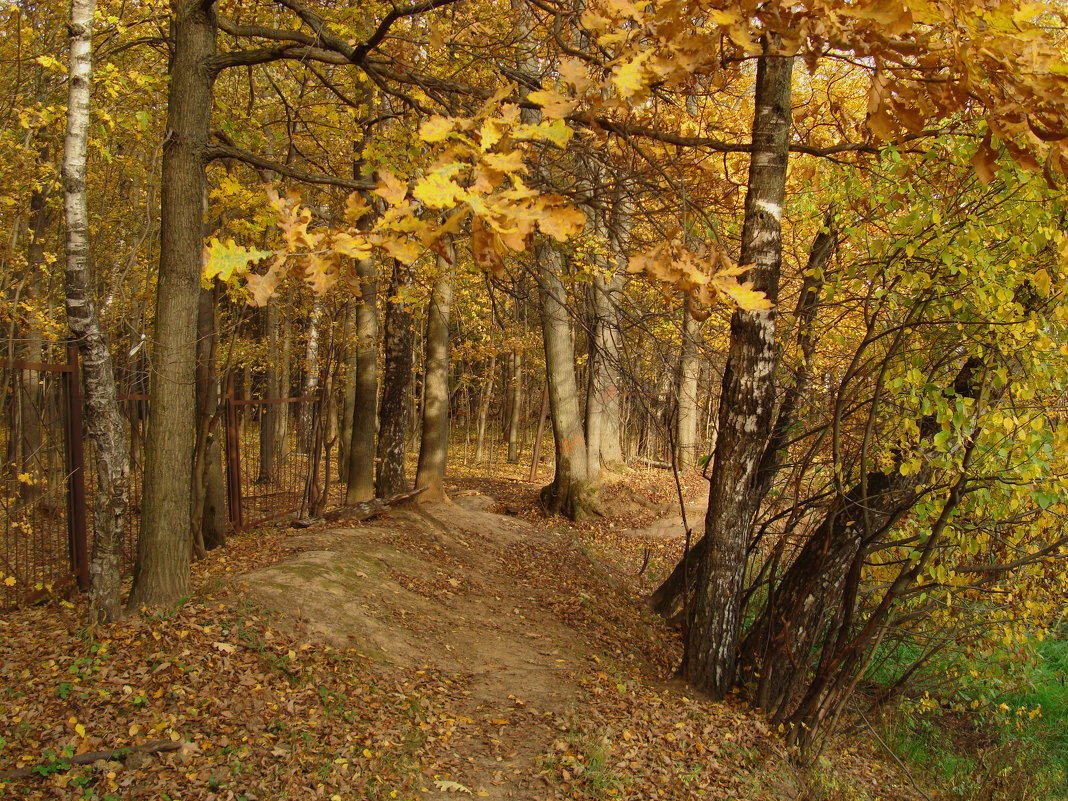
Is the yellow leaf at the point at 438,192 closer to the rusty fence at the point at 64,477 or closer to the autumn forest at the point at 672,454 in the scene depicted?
the autumn forest at the point at 672,454

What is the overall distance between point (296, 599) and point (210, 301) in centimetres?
370

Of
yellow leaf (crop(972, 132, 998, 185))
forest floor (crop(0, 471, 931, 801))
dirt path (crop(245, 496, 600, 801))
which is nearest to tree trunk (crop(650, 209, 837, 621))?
forest floor (crop(0, 471, 931, 801))

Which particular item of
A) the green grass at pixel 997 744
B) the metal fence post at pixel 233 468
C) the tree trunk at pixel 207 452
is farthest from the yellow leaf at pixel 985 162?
the metal fence post at pixel 233 468

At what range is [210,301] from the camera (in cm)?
805

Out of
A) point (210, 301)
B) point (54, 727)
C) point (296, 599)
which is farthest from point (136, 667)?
point (210, 301)

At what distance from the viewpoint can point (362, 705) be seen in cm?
484

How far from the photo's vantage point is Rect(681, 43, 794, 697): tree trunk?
17.1 ft

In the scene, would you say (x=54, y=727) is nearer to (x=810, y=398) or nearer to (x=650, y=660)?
(x=650, y=660)

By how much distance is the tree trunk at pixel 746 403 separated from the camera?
5.21 meters

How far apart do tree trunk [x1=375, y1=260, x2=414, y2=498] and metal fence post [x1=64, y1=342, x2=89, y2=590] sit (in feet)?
15.8

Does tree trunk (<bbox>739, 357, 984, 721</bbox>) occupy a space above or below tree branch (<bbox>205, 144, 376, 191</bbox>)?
below

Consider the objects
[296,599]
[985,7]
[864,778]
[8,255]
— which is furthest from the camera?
[8,255]

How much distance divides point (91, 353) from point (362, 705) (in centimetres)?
291

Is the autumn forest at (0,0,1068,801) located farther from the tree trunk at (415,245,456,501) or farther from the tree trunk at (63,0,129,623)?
the tree trunk at (415,245,456,501)
